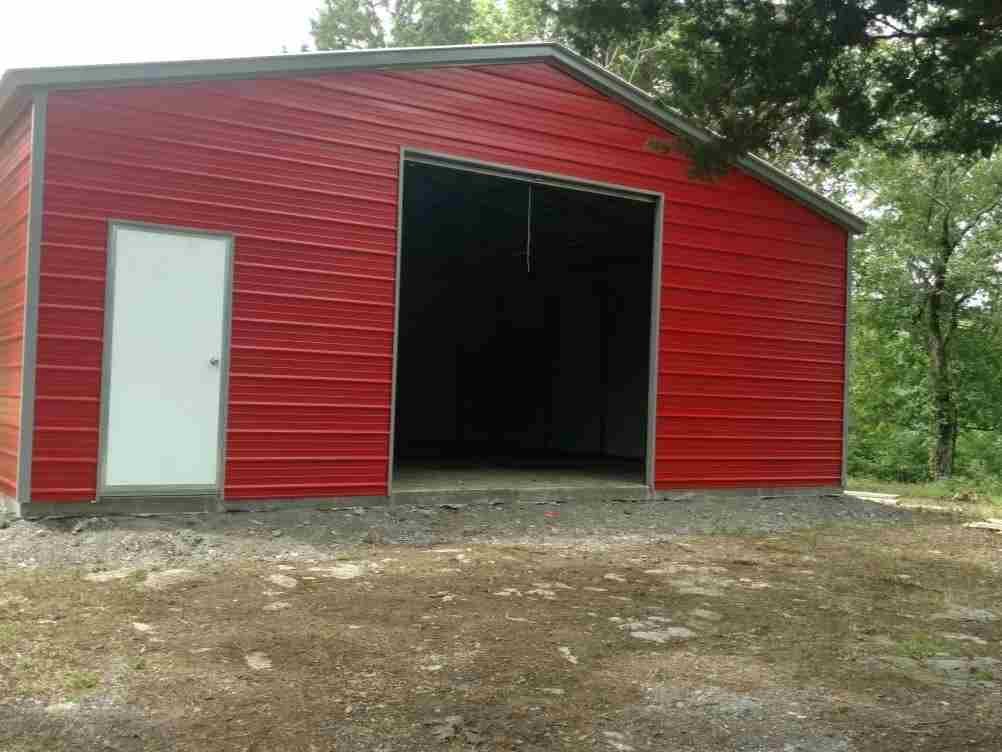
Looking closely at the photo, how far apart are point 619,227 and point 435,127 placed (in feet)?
17.8

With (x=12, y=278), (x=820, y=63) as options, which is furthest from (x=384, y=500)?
(x=820, y=63)

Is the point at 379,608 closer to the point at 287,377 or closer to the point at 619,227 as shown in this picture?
the point at 287,377

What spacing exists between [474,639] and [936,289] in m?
16.6

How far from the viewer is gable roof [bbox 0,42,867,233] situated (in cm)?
660

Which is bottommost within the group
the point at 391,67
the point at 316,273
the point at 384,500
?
the point at 384,500

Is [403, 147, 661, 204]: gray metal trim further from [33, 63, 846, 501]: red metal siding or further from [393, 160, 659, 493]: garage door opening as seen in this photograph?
[393, 160, 659, 493]: garage door opening

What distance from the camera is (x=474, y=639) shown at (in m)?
4.44

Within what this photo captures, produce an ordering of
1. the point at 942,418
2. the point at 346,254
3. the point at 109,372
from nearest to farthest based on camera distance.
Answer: the point at 109,372 → the point at 346,254 → the point at 942,418

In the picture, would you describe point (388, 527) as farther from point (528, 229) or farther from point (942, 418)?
point (942, 418)

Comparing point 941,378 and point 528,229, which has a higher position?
point 528,229

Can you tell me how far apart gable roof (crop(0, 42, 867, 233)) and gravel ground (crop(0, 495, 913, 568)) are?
10.1 feet

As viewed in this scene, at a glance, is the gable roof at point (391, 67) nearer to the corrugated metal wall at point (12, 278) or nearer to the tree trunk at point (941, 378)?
the corrugated metal wall at point (12, 278)

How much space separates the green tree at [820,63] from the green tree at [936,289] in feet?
38.4

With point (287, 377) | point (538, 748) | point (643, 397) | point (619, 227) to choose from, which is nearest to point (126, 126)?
point (287, 377)
